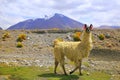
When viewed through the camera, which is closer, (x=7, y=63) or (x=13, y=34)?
(x=7, y=63)

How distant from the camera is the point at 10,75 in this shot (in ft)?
81.3

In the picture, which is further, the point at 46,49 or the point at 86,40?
the point at 46,49

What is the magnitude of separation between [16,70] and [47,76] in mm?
3528

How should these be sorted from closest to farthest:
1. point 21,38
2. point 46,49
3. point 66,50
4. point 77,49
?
point 77,49 → point 66,50 → point 46,49 → point 21,38

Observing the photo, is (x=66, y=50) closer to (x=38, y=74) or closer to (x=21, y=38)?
(x=38, y=74)

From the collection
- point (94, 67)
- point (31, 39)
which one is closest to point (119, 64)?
point (94, 67)

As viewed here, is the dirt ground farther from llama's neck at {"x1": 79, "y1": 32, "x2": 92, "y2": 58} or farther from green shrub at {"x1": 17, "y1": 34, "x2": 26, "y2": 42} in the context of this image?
llama's neck at {"x1": 79, "y1": 32, "x2": 92, "y2": 58}

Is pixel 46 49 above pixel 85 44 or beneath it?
beneath

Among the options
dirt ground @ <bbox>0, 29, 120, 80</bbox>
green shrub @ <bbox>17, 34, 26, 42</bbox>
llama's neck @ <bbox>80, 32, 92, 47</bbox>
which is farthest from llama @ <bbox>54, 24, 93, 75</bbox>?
green shrub @ <bbox>17, 34, 26, 42</bbox>

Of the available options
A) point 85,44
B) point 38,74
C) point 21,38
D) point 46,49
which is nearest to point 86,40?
point 85,44

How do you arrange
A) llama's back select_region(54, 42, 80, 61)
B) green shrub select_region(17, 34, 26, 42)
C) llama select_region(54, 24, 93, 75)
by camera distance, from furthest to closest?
1. green shrub select_region(17, 34, 26, 42)
2. llama's back select_region(54, 42, 80, 61)
3. llama select_region(54, 24, 93, 75)

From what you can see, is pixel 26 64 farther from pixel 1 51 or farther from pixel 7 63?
pixel 1 51

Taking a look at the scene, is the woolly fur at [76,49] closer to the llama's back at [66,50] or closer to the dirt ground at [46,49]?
the llama's back at [66,50]

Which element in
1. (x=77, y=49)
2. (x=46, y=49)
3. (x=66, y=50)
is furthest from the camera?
(x=46, y=49)
